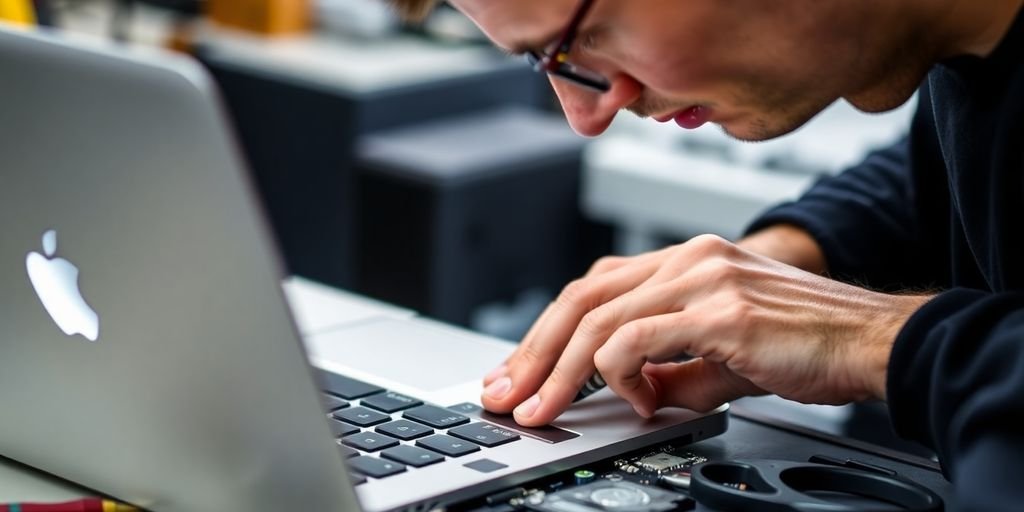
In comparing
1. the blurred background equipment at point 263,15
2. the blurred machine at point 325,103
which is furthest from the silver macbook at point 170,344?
the blurred background equipment at point 263,15

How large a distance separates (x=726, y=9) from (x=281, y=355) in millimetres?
321

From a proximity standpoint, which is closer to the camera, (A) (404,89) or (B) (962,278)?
(B) (962,278)

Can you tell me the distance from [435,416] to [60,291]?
0.23 m

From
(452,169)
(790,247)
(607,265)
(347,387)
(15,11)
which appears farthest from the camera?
(452,169)

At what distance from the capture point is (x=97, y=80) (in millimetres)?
719

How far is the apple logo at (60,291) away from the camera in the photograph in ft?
2.59

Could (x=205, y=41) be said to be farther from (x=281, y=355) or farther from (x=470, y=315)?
(x=281, y=355)

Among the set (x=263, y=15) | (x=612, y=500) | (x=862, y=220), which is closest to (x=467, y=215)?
(x=263, y=15)

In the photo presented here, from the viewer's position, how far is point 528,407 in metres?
0.91

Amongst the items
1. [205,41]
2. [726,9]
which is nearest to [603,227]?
[205,41]

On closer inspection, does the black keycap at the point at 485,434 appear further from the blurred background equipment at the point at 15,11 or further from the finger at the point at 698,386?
the blurred background equipment at the point at 15,11

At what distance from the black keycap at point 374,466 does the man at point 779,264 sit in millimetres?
120

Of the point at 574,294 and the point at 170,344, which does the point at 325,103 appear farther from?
the point at 170,344

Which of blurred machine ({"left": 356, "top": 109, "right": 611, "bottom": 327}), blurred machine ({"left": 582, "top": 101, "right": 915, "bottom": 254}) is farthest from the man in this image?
blurred machine ({"left": 356, "top": 109, "right": 611, "bottom": 327})
